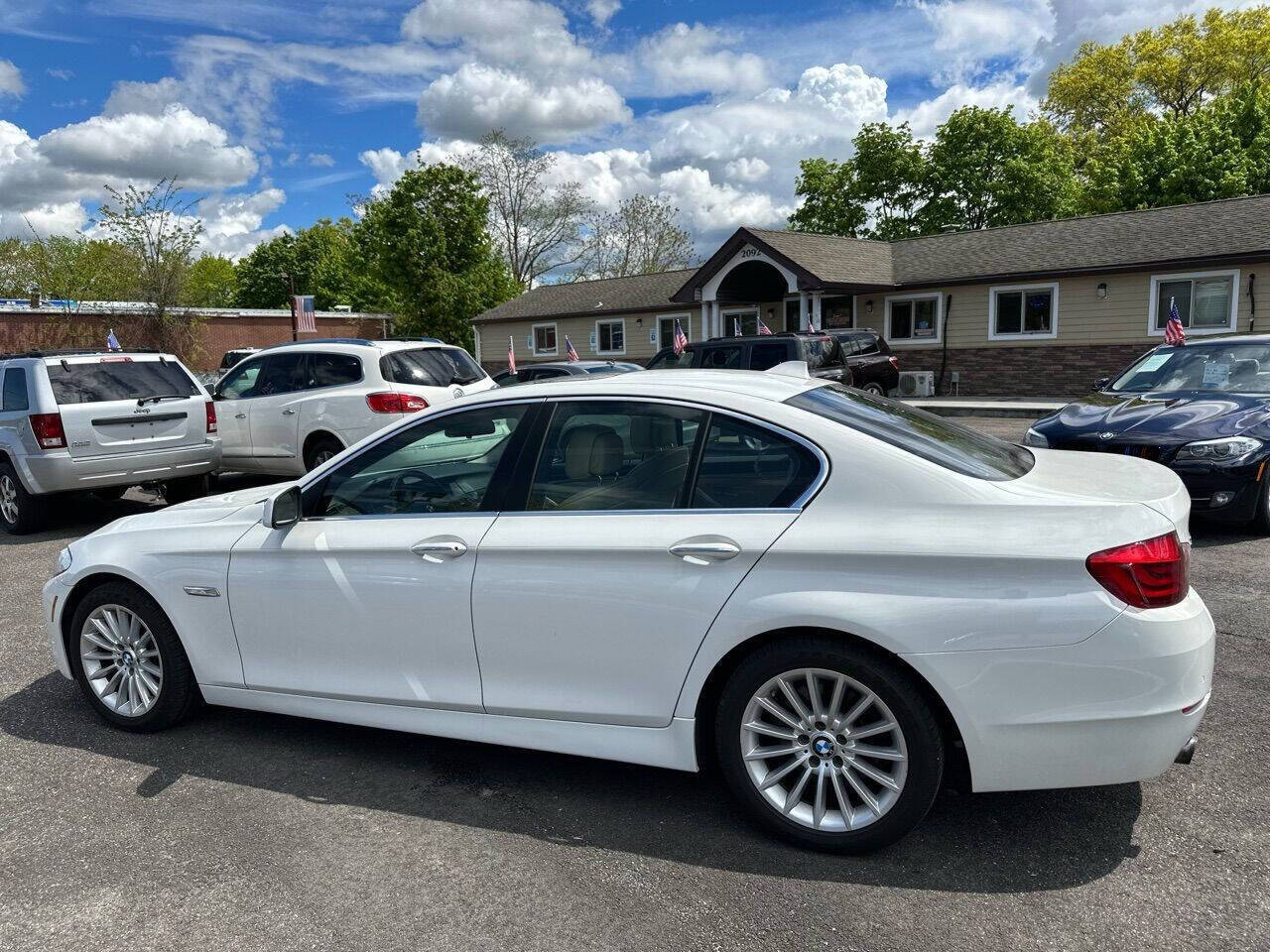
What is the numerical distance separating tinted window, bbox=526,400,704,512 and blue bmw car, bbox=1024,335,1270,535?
519 centimetres

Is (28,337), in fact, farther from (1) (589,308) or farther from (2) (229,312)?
(1) (589,308)

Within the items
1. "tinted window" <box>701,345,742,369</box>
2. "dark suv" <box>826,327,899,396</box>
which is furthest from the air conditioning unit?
"tinted window" <box>701,345,742,369</box>

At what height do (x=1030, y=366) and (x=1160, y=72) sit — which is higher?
(x=1160, y=72)

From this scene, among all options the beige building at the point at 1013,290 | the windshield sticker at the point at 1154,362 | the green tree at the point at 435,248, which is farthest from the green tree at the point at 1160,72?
the windshield sticker at the point at 1154,362

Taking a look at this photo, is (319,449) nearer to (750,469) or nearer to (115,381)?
(115,381)

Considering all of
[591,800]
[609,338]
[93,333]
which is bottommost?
[591,800]

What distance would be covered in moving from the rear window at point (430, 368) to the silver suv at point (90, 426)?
191 centimetres

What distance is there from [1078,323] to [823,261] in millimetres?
6493

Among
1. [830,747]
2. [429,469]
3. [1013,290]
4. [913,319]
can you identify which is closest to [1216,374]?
[830,747]

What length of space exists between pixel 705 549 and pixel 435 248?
3896 centimetres

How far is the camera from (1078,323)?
22219 mm

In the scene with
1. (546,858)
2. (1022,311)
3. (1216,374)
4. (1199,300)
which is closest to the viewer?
(546,858)

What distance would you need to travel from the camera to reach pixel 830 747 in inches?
116

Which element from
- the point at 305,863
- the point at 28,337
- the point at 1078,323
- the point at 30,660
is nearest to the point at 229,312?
the point at 28,337
